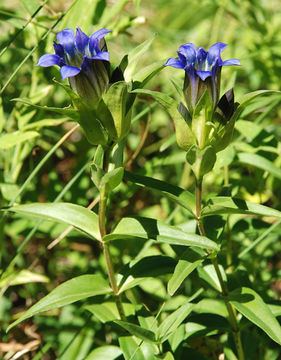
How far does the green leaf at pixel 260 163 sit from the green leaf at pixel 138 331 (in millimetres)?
569

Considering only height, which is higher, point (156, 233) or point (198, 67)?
point (198, 67)

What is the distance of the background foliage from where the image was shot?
124 centimetres

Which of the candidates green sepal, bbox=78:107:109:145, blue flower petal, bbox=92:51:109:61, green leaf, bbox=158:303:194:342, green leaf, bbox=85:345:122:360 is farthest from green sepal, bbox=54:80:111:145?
green leaf, bbox=85:345:122:360

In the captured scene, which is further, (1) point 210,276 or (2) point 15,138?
(2) point 15,138

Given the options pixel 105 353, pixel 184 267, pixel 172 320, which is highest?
pixel 184 267

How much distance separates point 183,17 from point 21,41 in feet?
4.85

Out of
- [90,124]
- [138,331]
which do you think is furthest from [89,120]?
[138,331]

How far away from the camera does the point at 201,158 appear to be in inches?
37.8

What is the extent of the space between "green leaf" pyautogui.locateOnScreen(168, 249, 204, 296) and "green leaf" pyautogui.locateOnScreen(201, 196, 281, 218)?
4.1 inches

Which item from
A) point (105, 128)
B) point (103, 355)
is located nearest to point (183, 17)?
point (105, 128)

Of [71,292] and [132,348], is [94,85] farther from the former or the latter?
Result: [132,348]

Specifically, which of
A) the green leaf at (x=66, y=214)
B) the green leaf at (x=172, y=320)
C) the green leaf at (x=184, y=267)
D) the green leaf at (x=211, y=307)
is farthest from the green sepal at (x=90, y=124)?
the green leaf at (x=211, y=307)

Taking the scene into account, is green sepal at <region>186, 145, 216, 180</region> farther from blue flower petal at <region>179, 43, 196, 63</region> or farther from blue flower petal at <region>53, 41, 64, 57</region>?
blue flower petal at <region>53, 41, 64, 57</region>

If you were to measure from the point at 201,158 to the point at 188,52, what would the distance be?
22cm
